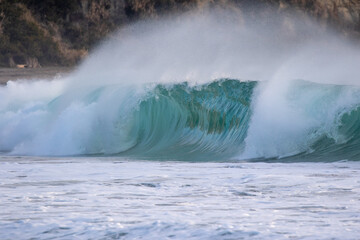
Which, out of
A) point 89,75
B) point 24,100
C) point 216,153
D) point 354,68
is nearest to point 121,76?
point 89,75

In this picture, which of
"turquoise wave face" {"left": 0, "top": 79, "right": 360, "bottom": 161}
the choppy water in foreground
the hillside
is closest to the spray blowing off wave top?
"turquoise wave face" {"left": 0, "top": 79, "right": 360, "bottom": 161}

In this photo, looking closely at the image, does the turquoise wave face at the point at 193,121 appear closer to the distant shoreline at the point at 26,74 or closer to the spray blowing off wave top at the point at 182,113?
the spray blowing off wave top at the point at 182,113

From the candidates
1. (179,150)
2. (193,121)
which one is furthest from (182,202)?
(193,121)

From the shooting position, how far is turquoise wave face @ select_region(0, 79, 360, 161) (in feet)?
37.4

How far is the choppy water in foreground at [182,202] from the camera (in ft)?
17.1

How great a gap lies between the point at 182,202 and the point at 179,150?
631 cm

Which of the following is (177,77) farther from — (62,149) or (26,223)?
(26,223)

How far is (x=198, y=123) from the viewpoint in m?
14.1

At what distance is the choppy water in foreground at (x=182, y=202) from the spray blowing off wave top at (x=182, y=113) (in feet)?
7.46

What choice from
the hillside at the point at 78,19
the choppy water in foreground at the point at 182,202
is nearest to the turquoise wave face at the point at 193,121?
the choppy water in foreground at the point at 182,202

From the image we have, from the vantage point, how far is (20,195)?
22.3 feet

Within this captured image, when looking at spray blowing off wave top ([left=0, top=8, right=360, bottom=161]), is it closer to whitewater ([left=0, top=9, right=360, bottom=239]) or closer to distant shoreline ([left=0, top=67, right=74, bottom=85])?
whitewater ([left=0, top=9, right=360, bottom=239])

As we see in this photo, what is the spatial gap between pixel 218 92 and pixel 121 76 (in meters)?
3.27

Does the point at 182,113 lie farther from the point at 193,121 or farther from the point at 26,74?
the point at 26,74
